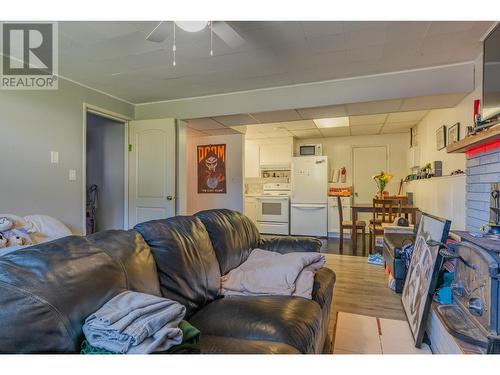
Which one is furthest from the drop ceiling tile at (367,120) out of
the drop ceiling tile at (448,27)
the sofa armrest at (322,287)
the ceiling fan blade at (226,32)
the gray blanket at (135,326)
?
the gray blanket at (135,326)

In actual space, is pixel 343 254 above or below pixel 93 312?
below

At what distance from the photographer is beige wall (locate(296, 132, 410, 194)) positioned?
6039mm

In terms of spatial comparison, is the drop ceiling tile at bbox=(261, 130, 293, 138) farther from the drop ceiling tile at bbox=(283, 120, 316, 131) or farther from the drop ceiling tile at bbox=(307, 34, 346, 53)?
the drop ceiling tile at bbox=(307, 34, 346, 53)

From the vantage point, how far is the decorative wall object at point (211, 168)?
207 inches

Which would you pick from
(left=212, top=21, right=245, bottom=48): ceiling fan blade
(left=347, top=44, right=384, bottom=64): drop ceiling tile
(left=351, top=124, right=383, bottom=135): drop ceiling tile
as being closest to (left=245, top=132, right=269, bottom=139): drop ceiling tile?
(left=351, top=124, right=383, bottom=135): drop ceiling tile

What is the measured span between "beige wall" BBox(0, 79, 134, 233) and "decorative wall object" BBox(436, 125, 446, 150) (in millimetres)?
4441

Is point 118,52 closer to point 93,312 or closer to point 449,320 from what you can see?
point 93,312

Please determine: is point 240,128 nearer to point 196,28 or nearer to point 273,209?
point 273,209

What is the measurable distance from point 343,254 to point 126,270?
374 cm

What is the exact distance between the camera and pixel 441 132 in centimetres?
368

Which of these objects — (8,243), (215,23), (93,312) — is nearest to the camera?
(93,312)
